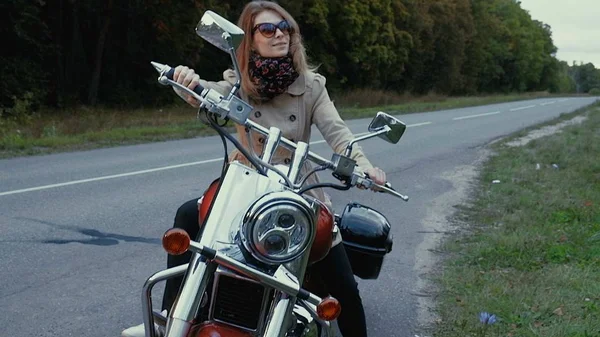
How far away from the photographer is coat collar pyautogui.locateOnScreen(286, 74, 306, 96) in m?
3.38

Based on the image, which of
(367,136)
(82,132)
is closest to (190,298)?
(367,136)

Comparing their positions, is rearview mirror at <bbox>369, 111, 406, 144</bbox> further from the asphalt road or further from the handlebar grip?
the asphalt road

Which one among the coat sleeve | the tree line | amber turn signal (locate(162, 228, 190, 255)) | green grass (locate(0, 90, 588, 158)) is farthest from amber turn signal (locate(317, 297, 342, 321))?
the tree line

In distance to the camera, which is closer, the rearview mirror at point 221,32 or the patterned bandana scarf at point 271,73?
the rearview mirror at point 221,32

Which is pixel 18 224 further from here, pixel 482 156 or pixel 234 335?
pixel 482 156

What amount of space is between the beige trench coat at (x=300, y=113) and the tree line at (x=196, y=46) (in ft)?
59.6

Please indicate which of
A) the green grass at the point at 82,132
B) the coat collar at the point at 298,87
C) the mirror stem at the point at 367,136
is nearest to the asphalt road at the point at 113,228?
the green grass at the point at 82,132

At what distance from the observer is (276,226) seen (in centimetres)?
233

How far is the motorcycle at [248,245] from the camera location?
92.1 inches

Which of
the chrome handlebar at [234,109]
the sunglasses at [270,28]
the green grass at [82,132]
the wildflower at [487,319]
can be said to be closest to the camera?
the chrome handlebar at [234,109]

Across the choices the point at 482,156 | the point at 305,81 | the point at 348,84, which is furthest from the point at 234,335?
the point at 348,84

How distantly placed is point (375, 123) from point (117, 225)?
14.7 feet

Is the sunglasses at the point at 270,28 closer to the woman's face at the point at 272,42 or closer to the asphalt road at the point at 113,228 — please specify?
the woman's face at the point at 272,42

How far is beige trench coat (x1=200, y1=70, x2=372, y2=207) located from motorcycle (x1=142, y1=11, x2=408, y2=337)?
54 cm
